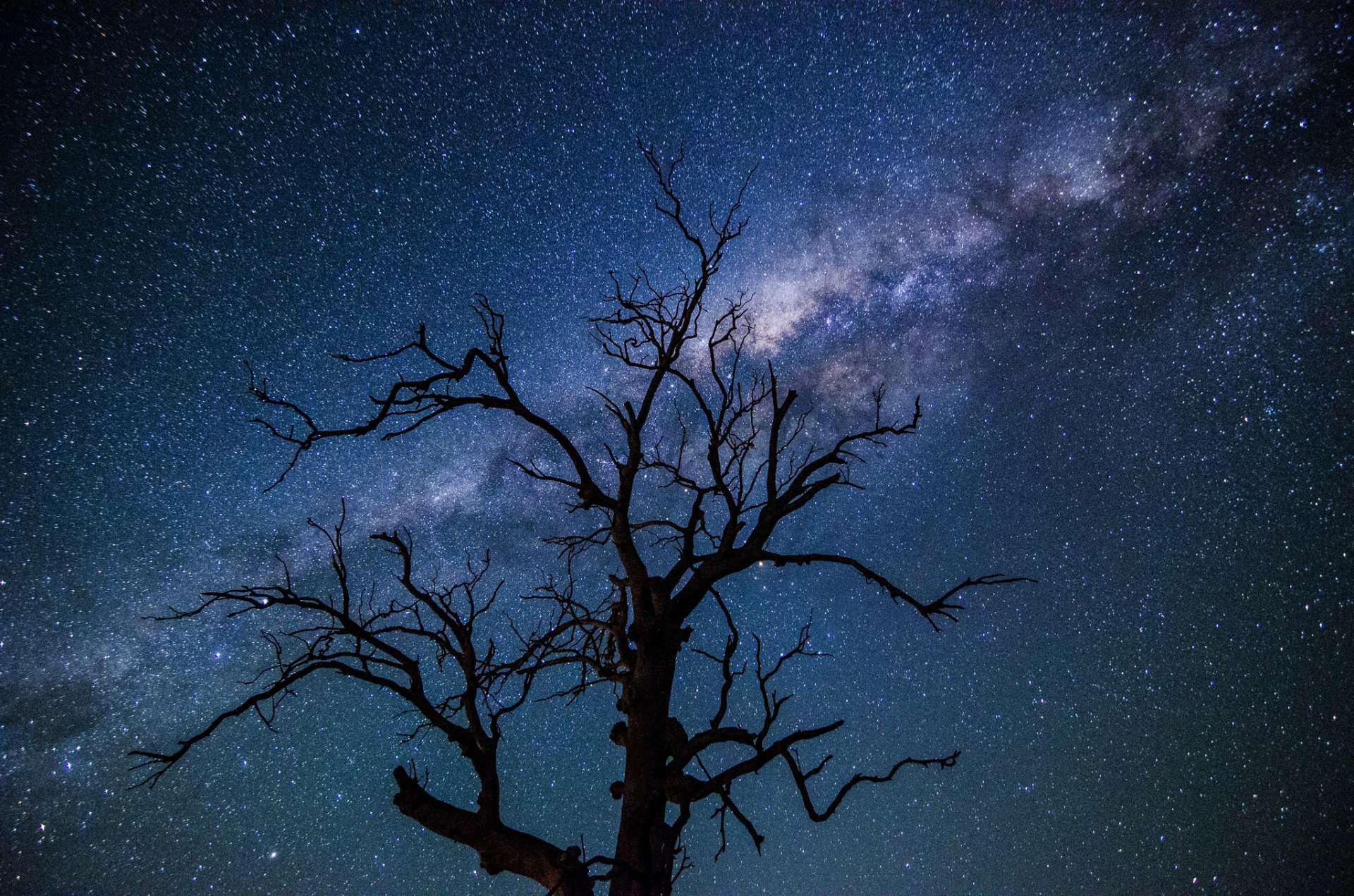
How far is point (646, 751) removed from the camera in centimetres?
418

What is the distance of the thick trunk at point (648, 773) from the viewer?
386cm

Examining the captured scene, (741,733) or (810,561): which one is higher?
(810,561)

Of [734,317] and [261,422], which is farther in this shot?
[734,317]

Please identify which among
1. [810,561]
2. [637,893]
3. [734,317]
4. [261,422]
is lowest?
[637,893]

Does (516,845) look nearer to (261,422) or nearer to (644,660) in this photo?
(644,660)

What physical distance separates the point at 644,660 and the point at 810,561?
1.40m

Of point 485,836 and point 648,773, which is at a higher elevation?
point 648,773

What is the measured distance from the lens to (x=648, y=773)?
13.5 ft

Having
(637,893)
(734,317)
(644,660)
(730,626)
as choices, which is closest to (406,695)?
(644,660)

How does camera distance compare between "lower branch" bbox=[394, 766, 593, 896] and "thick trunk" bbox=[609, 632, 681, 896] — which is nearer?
"thick trunk" bbox=[609, 632, 681, 896]

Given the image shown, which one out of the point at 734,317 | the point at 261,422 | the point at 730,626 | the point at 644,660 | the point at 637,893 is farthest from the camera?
the point at 734,317

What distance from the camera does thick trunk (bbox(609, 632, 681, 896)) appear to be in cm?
386

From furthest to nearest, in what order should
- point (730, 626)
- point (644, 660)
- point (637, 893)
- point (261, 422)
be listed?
point (644, 660) < point (730, 626) < point (637, 893) < point (261, 422)

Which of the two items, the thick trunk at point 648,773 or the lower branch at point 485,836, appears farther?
the lower branch at point 485,836
